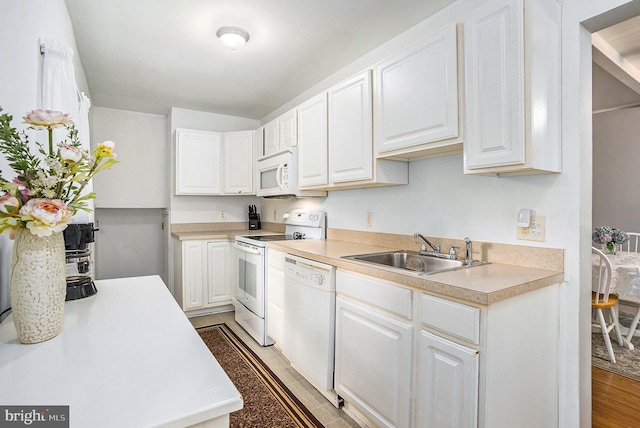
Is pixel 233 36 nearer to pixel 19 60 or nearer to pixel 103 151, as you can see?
pixel 19 60

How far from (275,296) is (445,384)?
164cm

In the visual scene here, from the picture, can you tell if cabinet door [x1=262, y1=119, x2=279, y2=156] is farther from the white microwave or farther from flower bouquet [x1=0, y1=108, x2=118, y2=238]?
flower bouquet [x1=0, y1=108, x2=118, y2=238]

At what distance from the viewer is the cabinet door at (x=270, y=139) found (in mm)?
3447

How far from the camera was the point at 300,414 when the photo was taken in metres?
1.94

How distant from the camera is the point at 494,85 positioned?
1.50m

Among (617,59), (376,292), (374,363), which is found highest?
(617,59)

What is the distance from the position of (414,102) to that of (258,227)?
303 centimetres

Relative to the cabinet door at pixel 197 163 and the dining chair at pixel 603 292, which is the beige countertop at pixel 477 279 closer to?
the dining chair at pixel 603 292

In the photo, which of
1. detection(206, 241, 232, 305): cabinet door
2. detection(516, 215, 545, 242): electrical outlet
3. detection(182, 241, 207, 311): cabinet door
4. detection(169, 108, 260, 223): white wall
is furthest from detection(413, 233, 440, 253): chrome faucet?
detection(169, 108, 260, 223): white wall

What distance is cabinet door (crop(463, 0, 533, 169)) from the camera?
142 cm

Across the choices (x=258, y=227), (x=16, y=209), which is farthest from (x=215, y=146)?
(x=16, y=209)

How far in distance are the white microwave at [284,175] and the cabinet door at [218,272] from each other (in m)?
0.91

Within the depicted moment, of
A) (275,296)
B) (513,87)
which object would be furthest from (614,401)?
(275,296)

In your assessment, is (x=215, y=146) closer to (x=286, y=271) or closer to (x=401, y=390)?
(x=286, y=271)
